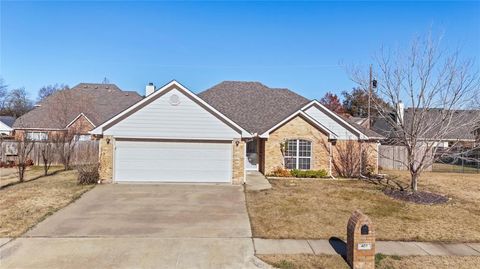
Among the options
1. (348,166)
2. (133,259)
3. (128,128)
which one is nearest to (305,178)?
(348,166)

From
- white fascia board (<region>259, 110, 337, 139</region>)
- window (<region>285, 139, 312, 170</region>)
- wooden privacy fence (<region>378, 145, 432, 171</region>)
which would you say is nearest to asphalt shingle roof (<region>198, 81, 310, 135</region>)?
white fascia board (<region>259, 110, 337, 139</region>)

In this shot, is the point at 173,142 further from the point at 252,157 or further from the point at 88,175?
the point at 252,157

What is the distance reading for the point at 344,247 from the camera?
7.35 meters

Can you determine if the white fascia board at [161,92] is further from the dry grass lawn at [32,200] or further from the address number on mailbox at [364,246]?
the address number on mailbox at [364,246]

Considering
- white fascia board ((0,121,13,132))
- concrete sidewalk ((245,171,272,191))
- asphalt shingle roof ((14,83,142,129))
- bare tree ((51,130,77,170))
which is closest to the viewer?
concrete sidewalk ((245,171,272,191))

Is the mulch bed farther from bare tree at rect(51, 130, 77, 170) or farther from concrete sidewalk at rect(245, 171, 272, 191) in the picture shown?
bare tree at rect(51, 130, 77, 170)

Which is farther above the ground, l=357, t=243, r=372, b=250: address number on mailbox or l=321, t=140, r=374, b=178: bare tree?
l=321, t=140, r=374, b=178: bare tree

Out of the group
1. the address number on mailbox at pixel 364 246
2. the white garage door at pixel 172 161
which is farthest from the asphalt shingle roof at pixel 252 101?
the address number on mailbox at pixel 364 246

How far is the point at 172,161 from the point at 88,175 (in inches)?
147

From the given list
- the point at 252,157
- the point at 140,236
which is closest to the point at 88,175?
the point at 140,236

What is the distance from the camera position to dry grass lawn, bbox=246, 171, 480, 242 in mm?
8391

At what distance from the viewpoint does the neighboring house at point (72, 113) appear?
26656 mm

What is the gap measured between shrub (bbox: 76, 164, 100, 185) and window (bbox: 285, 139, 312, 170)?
9987mm

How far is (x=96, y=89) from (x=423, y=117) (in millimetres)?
29929
